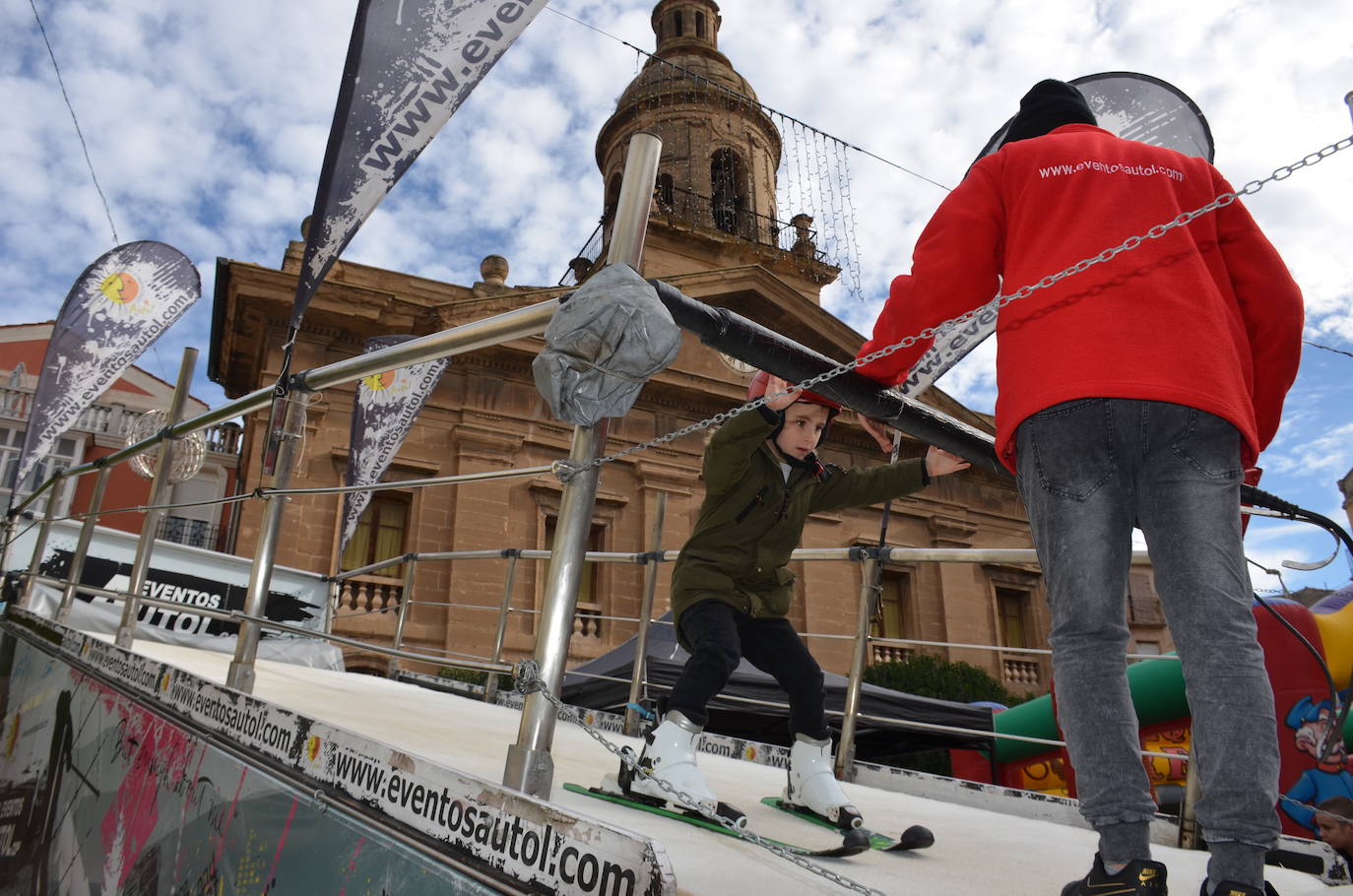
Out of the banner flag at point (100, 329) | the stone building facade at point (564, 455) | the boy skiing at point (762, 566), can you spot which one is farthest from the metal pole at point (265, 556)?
the stone building facade at point (564, 455)

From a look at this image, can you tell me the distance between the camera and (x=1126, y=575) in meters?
1.40

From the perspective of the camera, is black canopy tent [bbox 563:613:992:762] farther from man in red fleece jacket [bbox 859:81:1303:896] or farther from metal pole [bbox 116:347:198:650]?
man in red fleece jacket [bbox 859:81:1303:896]

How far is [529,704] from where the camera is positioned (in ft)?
5.03

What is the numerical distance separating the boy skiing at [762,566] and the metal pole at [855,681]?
93cm

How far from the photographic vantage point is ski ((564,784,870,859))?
1.77m

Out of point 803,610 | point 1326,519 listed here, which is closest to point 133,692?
point 1326,519

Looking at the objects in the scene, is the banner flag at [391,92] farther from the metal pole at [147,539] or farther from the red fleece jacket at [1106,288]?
the red fleece jacket at [1106,288]

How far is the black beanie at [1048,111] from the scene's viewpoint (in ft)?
6.10

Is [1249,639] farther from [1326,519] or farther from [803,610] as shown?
[803,610]

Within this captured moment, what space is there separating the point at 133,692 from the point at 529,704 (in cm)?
201

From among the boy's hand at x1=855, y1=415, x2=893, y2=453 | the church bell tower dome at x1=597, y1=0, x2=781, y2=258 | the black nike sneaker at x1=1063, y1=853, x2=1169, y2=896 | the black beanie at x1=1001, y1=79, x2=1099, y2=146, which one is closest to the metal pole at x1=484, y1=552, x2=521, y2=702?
the boy's hand at x1=855, y1=415, x2=893, y2=453

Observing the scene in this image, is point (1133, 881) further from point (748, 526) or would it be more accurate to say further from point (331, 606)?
point (331, 606)

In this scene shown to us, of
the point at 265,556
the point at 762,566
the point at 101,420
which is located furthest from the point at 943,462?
the point at 101,420

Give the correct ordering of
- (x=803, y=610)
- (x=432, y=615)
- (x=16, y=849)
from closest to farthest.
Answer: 1. (x=16, y=849)
2. (x=432, y=615)
3. (x=803, y=610)
